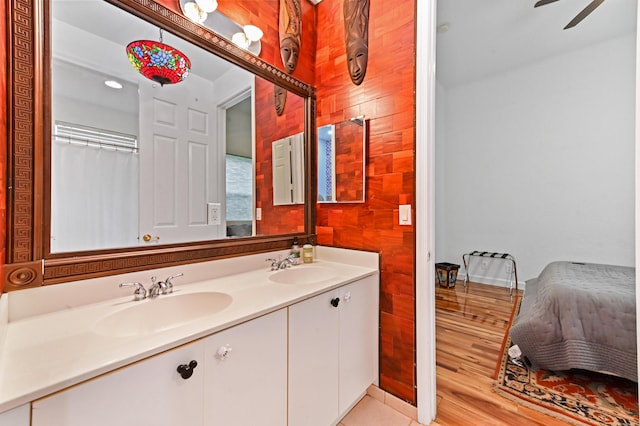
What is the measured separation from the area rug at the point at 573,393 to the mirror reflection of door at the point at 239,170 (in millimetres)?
1911

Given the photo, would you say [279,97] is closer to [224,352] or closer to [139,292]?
[139,292]

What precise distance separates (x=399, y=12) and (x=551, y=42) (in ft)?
9.15

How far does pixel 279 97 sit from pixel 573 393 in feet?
8.63

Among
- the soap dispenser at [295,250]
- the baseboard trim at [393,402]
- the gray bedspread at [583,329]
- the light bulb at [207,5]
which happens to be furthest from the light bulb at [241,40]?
the gray bedspread at [583,329]

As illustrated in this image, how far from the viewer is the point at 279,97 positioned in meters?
1.86

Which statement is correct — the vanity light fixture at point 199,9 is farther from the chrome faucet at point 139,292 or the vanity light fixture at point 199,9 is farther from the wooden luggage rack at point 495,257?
the wooden luggage rack at point 495,257

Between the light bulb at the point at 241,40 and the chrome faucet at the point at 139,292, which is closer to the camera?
the chrome faucet at the point at 139,292

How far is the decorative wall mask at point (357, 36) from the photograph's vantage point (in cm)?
170

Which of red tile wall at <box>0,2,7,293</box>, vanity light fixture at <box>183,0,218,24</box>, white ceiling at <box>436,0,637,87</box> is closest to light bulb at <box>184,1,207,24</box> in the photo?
vanity light fixture at <box>183,0,218,24</box>

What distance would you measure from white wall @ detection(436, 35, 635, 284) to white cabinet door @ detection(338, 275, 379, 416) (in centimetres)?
313

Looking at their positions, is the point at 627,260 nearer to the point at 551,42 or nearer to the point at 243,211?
the point at 551,42

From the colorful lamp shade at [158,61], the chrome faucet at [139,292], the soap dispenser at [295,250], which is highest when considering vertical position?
the colorful lamp shade at [158,61]

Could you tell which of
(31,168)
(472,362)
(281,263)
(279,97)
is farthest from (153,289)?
(472,362)

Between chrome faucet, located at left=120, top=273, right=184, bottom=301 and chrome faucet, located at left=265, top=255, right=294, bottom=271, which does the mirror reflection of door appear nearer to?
chrome faucet, located at left=265, top=255, right=294, bottom=271
